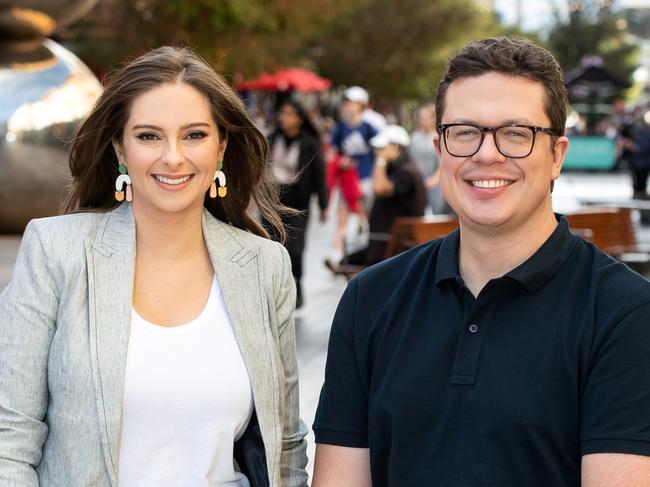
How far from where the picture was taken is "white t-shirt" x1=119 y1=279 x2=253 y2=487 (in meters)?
3.07

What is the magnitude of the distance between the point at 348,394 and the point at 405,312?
0.23 metres

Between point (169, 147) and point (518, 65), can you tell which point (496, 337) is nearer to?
point (518, 65)

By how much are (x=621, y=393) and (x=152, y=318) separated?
1.31m

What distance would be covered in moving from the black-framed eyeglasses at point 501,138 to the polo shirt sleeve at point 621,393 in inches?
16.9

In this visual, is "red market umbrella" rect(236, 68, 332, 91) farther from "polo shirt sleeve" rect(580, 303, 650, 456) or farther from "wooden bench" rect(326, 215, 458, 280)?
"polo shirt sleeve" rect(580, 303, 650, 456)

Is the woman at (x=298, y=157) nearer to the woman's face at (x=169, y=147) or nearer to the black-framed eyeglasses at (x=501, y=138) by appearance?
the woman's face at (x=169, y=147)

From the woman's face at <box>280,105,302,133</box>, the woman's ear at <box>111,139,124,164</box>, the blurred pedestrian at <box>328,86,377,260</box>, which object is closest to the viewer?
the woman's ear at <box>111,139,124,164</box>

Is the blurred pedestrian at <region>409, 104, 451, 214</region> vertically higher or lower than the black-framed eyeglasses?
higher

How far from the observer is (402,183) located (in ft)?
37.3

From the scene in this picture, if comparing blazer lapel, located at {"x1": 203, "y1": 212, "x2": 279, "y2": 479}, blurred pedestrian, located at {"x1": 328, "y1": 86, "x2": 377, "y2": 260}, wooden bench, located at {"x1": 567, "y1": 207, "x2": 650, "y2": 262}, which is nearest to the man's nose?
blazer lapel, located at {"x1": 203, "y1": 212, "x2": 279, "y2": 479}

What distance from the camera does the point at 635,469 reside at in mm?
2391

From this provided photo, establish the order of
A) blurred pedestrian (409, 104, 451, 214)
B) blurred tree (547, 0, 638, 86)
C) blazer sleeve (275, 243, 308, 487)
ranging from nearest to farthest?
blazer sleeve (275, 243, 308, 487), blurred pedestrian (409, 104, 451, 214), blurred tree (547, 0, 638, 86)

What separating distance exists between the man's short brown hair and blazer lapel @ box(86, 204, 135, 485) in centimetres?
104

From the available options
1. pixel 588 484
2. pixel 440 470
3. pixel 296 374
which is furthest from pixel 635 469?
pixel 296 374
